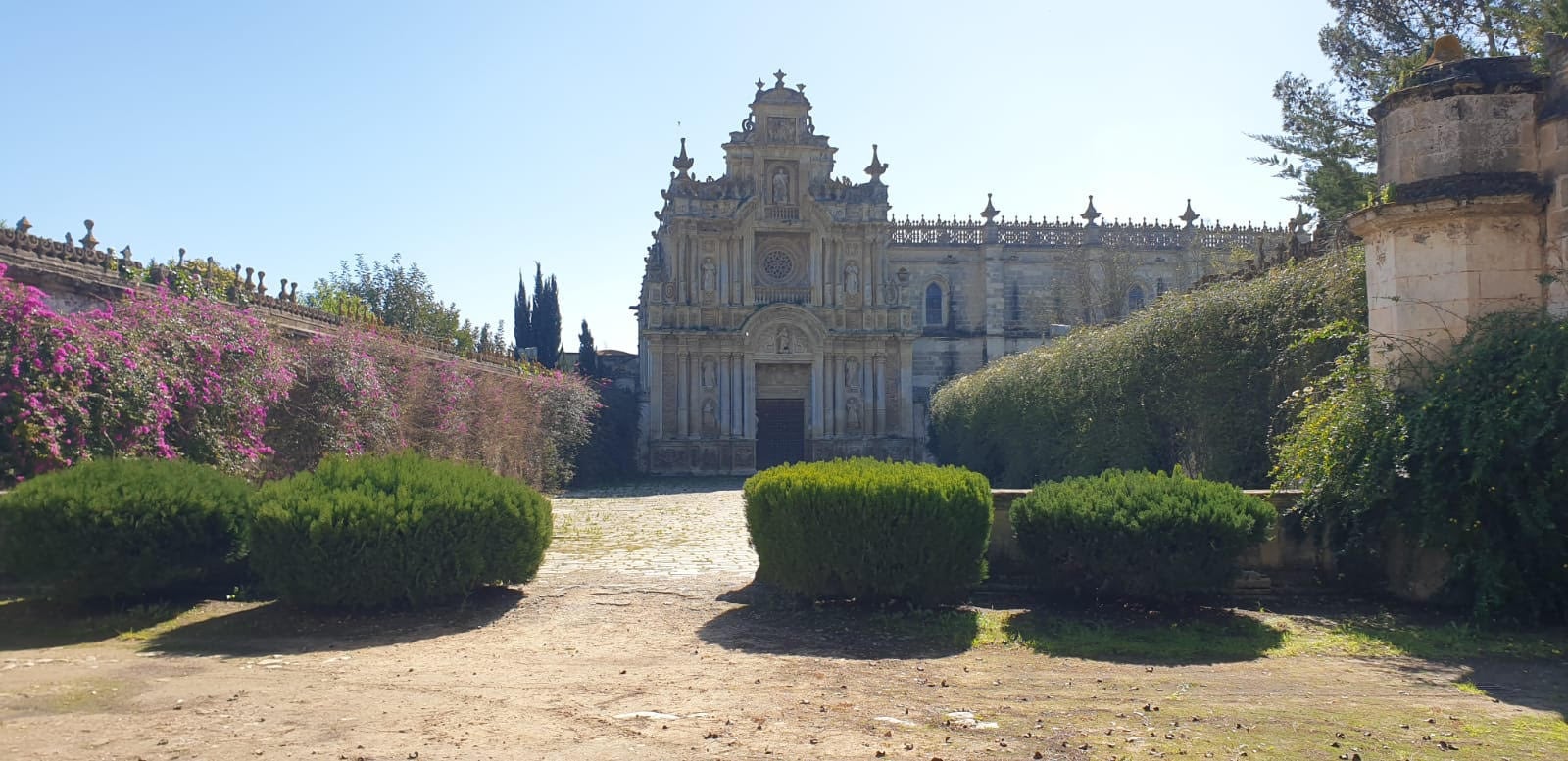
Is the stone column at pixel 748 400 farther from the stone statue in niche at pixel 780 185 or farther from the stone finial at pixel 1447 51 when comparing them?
the stone finial at pixel 1447 51

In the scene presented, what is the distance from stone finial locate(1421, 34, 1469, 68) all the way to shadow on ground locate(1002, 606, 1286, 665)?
5.20 m

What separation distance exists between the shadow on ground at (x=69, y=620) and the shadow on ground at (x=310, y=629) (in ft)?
1.38

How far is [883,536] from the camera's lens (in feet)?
28.6

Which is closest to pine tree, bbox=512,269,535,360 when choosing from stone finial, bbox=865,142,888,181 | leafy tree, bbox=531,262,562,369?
leafy tree, bbox=531,262,562,369

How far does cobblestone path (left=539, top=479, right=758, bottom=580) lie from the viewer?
12203 millimetres

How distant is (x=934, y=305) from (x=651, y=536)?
32280 millimetres

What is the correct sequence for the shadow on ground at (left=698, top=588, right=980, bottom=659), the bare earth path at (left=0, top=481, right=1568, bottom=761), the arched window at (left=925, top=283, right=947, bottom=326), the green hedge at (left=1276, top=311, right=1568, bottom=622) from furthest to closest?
the arched window at (left=925, top=283, right=947, bottom=326) < the shadow on ground at (left=698, top=588, right=980, bottom=659) < the green hedge at (left=1276, top=311, right=1568, bottom=622) < the bare earth path at (left=0, top=481, right=1568, bottom=761)

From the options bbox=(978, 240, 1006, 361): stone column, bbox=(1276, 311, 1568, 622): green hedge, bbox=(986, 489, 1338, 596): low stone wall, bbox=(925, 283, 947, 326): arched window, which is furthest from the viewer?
bbox=(925, 283, 947, 326): arched window

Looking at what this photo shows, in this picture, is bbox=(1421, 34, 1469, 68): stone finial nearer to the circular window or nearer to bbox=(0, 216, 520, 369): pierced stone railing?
bbox=(0, 216, 520, 369): pierced stone railing

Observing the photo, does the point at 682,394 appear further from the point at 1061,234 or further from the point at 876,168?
the point at 1061,234

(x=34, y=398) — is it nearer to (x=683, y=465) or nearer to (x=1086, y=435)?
(x=1086, y=435)

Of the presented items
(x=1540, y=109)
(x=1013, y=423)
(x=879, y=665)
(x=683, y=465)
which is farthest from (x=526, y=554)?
(x=683, y=465)

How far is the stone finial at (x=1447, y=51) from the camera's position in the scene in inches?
368

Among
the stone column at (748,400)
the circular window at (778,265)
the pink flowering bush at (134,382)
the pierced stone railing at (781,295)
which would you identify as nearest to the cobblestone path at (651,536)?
the pink flowering bush at (134,382)
